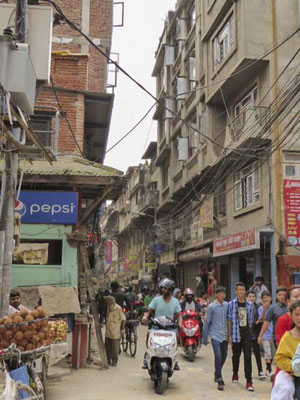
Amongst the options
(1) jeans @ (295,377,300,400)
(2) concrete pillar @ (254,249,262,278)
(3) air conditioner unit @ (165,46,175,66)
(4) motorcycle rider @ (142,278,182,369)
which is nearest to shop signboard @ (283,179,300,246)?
(2) concrete pillar @ (254,249,262,278)

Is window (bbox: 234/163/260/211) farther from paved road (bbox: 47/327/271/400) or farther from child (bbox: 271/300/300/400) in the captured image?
child (bbox: 271/300/300/400)

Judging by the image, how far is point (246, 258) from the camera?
57.9 ft

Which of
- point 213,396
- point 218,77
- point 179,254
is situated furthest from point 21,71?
point 179,254

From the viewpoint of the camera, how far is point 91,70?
17.3 m

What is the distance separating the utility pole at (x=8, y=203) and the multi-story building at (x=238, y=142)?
420 cm

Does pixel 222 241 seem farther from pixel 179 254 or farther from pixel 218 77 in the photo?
pixel 179 254

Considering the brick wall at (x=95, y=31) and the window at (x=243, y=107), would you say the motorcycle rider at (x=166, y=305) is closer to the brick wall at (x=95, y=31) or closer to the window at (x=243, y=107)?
the window at (x=243, y=107)

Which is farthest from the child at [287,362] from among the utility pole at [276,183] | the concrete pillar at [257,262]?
the concrete pillar at [257,262]

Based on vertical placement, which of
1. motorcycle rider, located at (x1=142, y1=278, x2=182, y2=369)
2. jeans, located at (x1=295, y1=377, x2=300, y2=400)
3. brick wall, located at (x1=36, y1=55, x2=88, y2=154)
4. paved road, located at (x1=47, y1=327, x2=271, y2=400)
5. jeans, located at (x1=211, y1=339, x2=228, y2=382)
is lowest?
paved road, located at (x1=47, y1=327, x2=271, y2=400)

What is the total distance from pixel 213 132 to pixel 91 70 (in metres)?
5.86

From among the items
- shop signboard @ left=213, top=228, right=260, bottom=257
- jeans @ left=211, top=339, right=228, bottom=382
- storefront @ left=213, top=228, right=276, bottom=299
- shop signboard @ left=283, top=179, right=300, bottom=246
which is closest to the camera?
jeans @ left=211, top=339, right=228, bottom=382

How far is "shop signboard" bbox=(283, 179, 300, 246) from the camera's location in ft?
45.7

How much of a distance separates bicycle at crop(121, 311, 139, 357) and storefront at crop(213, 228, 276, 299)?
4.22m

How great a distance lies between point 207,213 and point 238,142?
13.3 feet
